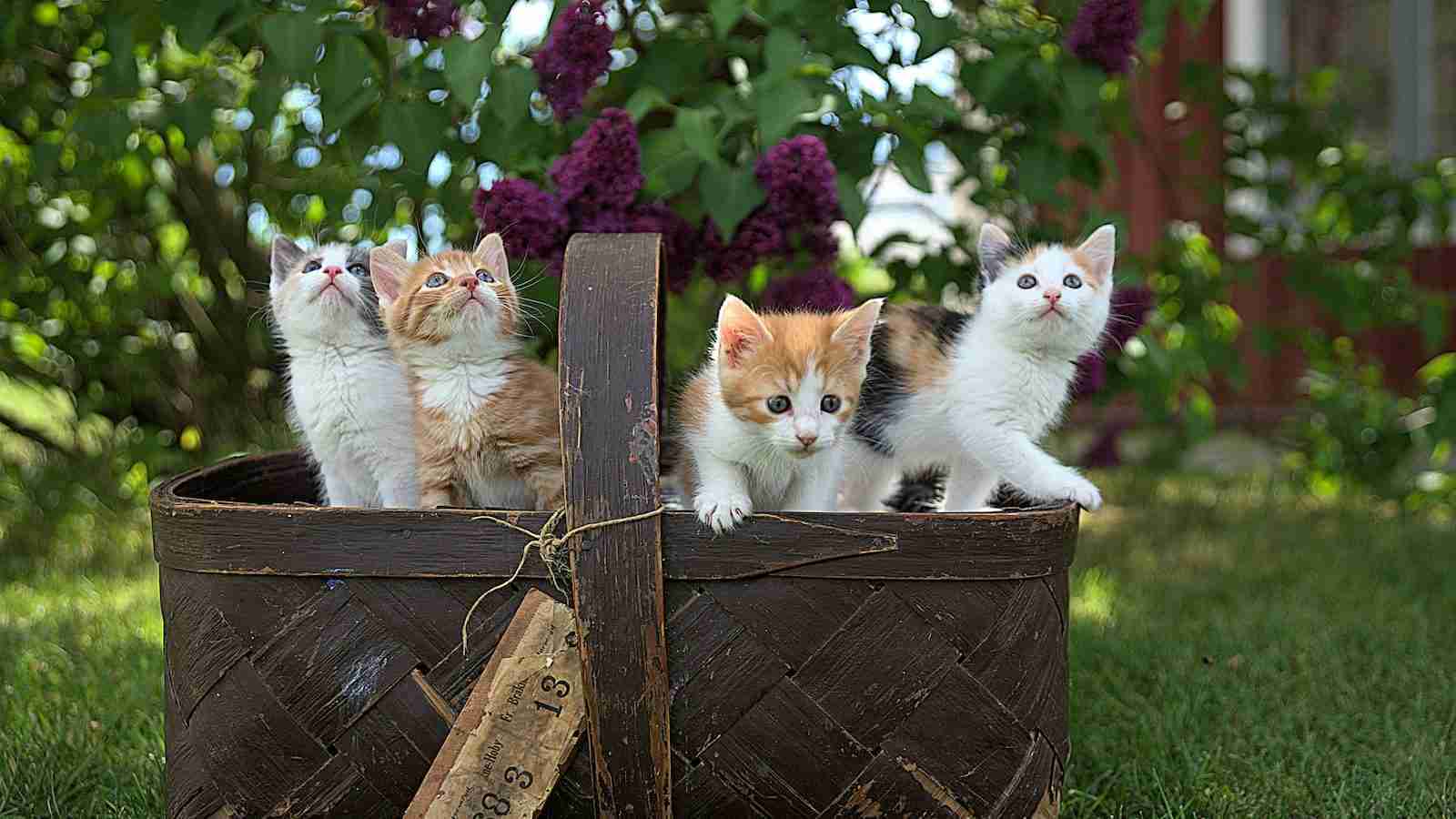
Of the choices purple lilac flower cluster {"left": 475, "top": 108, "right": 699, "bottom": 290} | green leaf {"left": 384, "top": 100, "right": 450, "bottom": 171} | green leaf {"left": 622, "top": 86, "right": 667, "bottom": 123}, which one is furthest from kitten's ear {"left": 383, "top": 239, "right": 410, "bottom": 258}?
green leaf {"left": 622, "top": 86, "right": 667, "bottom": 123}

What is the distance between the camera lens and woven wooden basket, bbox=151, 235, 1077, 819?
4.05 feet

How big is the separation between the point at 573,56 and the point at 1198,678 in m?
1.40

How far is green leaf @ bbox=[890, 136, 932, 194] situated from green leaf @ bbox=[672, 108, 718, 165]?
0.89ft

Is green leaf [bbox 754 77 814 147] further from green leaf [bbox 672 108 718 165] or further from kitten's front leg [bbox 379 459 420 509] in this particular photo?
kitten's front leg [bbox 379 459 420 509]

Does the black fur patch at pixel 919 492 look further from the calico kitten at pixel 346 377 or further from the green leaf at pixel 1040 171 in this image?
the calico kitten at pixel 346 377

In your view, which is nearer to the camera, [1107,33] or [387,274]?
[387,274]

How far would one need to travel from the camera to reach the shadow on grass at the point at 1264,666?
5.31 ft

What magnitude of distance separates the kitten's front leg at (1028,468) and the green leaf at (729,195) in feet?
1.49

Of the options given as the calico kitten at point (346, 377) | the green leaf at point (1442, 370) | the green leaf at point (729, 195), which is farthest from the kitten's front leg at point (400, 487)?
the green leaf at point (1442, 370)

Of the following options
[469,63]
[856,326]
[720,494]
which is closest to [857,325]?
[856,326]

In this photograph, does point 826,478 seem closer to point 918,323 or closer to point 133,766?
point 918,323

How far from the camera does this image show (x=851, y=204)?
175 centimetres

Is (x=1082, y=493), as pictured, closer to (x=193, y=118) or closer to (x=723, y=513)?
(x=723, y=513)

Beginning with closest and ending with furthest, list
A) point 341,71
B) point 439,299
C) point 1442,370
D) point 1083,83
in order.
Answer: point 439,299, point 341,71, point 1083,83, point 1442,370
